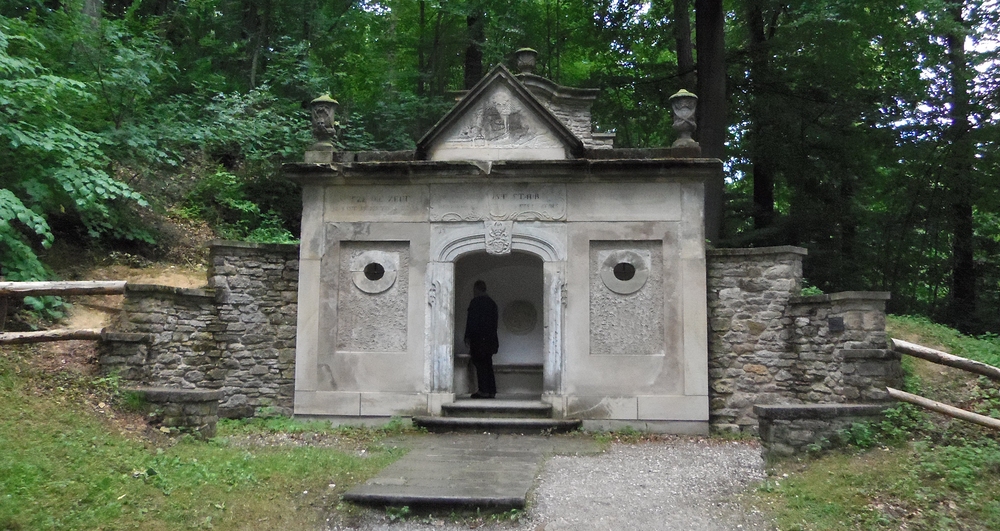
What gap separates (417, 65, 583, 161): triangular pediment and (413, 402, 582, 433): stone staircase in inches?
133

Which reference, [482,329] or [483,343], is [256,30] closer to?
[482,329]

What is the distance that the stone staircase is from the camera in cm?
910

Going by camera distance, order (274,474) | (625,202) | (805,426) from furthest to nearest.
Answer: (625,202)
(805,426)
(274,474)

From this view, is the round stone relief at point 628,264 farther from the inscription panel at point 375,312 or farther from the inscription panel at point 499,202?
the inscription panel at point 375,312

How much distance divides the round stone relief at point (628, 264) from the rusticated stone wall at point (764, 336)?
3.15 ft

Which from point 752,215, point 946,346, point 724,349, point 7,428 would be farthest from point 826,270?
point 7,428

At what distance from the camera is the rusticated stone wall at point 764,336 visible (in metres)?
9.18

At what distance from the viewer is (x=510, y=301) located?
1223 centimetres

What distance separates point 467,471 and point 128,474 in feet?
9.27

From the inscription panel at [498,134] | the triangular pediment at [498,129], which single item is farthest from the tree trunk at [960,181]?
the inscription panel at [498,134]

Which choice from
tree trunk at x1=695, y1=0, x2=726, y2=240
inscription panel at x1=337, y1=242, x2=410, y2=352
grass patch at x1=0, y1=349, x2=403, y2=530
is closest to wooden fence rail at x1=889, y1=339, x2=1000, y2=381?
grass patch at x1=0, y1=349, x2=403, y2=530

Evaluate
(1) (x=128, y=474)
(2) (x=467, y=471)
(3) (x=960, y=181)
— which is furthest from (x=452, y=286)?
(3) (x=960, y=181)

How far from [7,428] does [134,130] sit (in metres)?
6.05

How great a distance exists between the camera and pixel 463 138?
10.1m
